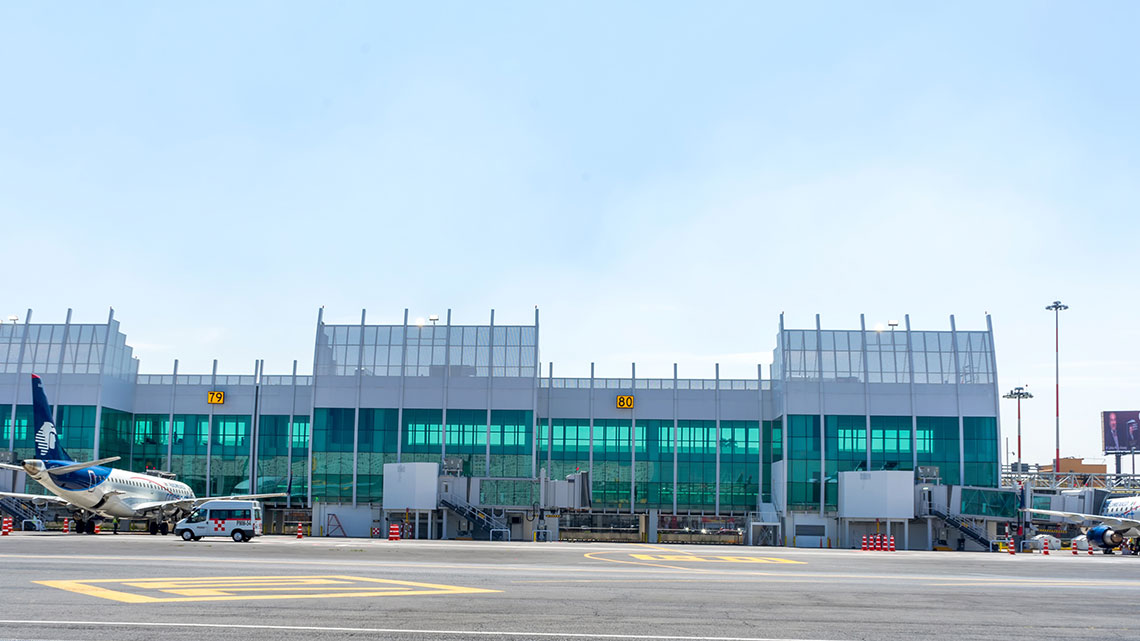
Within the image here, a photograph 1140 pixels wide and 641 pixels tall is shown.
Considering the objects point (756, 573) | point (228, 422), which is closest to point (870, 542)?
point (756, 573)

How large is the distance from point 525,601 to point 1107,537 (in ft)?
192

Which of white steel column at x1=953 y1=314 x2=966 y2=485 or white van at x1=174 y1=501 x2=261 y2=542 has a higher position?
white steel column at x1=953 y1=314 x2=966 y2=485

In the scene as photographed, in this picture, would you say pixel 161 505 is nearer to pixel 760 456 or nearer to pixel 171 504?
pixel 171 504

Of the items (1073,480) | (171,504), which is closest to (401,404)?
(171,504)

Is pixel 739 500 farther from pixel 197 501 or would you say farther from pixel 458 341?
pixel 197 501

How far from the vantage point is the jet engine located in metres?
67.0

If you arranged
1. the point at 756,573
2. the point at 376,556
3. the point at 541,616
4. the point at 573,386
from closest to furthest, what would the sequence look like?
the point at 541,616
the point at 756,573
the point at 376,556
the point at 573,386

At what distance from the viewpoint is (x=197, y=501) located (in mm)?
75188

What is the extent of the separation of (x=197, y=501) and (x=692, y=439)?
41169 mm

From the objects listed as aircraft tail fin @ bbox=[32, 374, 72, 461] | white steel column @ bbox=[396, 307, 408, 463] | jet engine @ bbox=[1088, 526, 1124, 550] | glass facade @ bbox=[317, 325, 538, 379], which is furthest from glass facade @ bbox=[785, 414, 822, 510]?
aircraft tail fin @ bbox=[32, 374, 72, 461]

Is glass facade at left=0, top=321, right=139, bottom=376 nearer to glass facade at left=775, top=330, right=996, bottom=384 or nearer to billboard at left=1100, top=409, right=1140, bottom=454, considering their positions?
glass facade at left=775, top=330, right=996, bottom=384

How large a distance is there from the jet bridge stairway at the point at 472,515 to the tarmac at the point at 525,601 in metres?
40.4

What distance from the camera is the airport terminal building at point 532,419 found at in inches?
3403

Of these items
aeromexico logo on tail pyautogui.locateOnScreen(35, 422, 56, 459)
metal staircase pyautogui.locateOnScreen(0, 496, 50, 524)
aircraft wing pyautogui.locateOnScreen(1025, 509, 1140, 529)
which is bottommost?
metal staircase pyautogui.locateOnScreen(0, 496, 50, 524)
